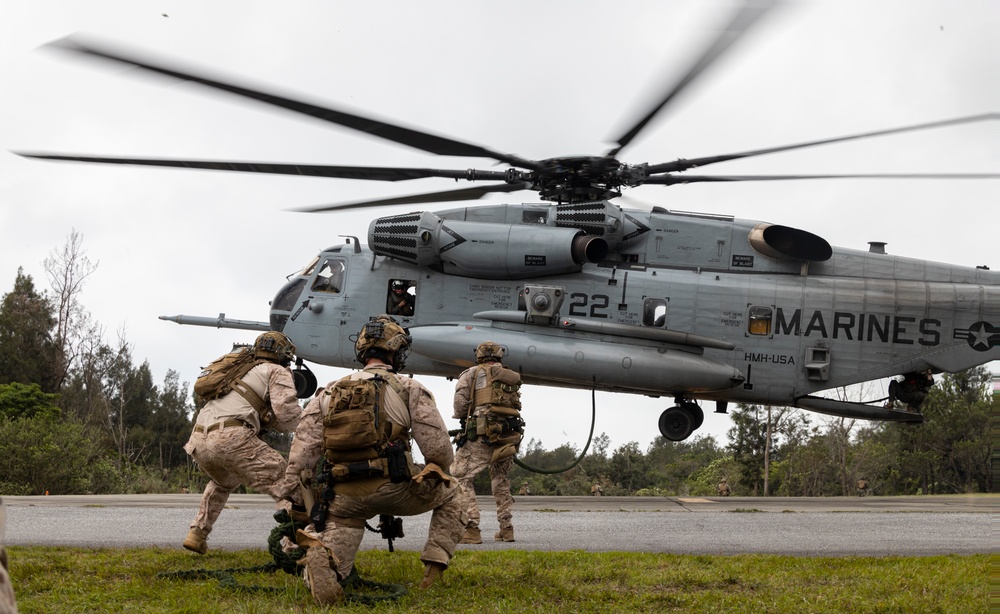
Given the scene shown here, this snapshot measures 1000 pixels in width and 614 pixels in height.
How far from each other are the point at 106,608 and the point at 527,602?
249 centimetres

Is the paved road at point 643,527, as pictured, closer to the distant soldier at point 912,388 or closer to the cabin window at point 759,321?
the distant soldier at point 912,388

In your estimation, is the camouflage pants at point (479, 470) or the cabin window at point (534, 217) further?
the cabin window at point (534, 217)

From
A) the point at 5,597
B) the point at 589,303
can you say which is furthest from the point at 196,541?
the point at 589,303

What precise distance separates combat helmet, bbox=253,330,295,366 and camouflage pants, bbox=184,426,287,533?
0.63 meters

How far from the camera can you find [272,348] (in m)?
7.67

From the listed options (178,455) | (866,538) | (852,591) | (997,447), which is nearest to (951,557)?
(866,538)

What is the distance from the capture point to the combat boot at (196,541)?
7449mm

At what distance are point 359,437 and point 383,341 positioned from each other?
2.70ft

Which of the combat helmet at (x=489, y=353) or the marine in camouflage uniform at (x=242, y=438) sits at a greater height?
the combat helmet at (x=489, y=353)

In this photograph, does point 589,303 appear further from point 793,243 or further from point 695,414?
point 793,243

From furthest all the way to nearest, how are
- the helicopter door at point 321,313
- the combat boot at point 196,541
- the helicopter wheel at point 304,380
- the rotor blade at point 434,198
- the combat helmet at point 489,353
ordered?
the helicopter wheel at point 304,380, the helicopter door at point 321,313, the rotor blade at point 434,198, the combat helmet at point 489,353, the combat boot at point 196,541

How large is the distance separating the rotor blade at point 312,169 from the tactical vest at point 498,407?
3843 mm

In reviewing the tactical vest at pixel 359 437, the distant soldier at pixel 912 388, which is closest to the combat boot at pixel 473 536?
the tactical vest at pixel 359 437

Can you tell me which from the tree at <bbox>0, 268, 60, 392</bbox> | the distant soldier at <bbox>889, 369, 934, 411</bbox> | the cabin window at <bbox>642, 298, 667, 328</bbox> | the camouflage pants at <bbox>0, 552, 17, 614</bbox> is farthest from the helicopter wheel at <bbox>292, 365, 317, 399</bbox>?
the tree at <bbox>0, 268, 60, 392</bbox>
